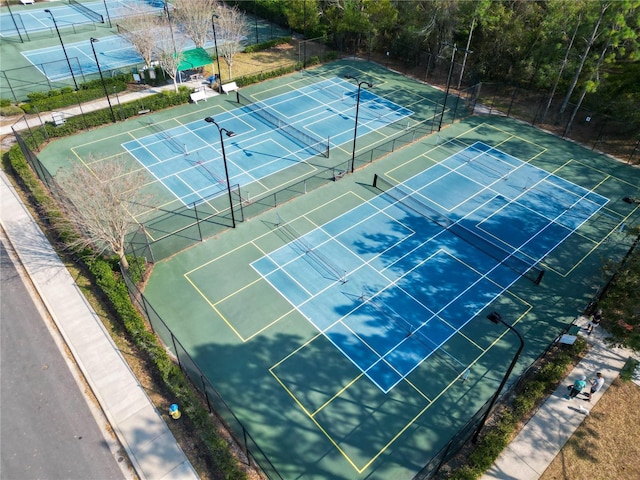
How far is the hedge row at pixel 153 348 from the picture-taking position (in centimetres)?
1488

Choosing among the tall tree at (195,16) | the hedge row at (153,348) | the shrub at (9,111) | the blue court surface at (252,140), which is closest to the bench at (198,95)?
the blue court surface at (252,140)

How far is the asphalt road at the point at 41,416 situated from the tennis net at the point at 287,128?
19591 mm

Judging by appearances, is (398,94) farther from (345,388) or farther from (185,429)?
(185,429)

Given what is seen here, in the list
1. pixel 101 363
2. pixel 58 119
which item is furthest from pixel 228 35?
pixel 101 363

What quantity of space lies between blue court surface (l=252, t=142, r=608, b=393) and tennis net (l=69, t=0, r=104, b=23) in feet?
141

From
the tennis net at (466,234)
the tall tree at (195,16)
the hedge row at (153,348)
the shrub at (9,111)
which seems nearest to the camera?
the hedge row at (153,348)

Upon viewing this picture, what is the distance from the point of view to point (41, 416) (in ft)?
53.9

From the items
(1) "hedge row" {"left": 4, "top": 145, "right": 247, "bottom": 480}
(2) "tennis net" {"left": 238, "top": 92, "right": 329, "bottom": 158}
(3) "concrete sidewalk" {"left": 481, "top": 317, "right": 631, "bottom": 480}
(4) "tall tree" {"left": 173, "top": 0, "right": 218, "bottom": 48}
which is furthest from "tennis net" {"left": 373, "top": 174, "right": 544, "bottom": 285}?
(4) "tall tree" {"left": 173, "top": 0, "right": 218, "bottom": 48}

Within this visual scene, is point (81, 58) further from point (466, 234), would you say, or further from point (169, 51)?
point (466, 234)

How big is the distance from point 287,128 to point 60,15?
38.6 m

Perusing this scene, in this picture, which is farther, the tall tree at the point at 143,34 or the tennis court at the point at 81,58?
the tennis court at the point at 81,58

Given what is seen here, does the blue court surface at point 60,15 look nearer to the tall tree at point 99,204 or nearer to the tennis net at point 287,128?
the tennis net at point 287,128

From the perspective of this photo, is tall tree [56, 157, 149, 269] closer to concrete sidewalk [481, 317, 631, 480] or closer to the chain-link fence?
the chain-link fence

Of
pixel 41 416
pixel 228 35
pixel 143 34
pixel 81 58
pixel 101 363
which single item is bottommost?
pixel 41 416
